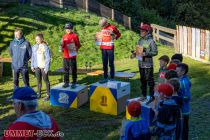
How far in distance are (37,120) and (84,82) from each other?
31.5ft

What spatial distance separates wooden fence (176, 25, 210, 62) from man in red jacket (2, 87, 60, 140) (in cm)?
1373

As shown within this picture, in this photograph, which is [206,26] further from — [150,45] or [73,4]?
[150,45]

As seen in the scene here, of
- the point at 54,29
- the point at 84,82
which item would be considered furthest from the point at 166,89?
the point at 54,29

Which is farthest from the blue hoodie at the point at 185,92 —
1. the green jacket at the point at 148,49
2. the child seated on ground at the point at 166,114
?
the green jacket at the point at 148,49

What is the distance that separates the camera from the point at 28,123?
12.9ft

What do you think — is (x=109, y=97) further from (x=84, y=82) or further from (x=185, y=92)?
(x=84, y=82)

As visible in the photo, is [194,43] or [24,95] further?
[194,43]

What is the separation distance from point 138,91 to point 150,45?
3345 mm

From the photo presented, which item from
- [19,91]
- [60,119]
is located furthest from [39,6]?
[19,91]

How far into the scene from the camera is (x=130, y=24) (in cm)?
2669

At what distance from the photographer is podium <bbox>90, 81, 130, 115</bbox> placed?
10062mm

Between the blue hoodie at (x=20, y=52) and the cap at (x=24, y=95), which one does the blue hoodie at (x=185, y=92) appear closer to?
the cap at (x=24, y=95)

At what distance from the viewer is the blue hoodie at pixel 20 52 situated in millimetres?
10891

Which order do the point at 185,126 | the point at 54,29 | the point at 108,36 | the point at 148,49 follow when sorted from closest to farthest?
1. the point at 185,126
2. the point at 148,49
3. the point at 108,36
4. the point at 54,29
